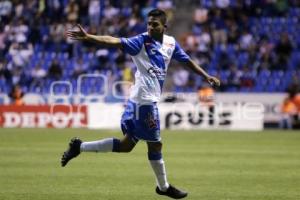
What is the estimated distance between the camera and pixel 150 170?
1273 cm

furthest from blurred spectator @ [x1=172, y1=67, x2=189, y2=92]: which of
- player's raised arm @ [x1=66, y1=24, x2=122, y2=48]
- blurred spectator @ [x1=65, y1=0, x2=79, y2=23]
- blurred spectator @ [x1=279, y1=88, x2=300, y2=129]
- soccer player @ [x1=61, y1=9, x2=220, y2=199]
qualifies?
player's raised arm @ [x1=66, y1=24, x2=122, y2=48]

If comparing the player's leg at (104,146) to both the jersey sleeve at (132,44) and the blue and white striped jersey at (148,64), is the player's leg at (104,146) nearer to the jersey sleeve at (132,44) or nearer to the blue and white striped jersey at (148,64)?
the blue and white striped jersey at (148,64)

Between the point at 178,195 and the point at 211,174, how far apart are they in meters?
3.13

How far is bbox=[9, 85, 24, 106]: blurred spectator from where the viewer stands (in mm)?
25312

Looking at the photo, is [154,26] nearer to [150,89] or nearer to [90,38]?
[150,89]

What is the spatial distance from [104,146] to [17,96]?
1639cm

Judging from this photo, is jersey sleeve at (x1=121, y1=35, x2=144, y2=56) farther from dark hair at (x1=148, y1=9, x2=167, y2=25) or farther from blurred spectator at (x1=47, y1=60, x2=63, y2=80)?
blurred spectator at (x1=47, y1=60, x2=63, y2=80)

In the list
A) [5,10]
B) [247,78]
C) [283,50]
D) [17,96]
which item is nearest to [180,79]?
[247,78]

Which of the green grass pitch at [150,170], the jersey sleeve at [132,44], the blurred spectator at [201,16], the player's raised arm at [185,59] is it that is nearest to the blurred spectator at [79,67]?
the blurred spectator at [201,16]

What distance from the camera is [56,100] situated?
25.3 metres

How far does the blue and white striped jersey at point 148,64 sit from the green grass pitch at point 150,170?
1.33 metres

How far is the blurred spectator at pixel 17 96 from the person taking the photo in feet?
83.0

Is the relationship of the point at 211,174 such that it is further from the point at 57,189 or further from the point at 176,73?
the point at 176,73

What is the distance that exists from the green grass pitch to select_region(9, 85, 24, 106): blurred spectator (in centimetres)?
502
